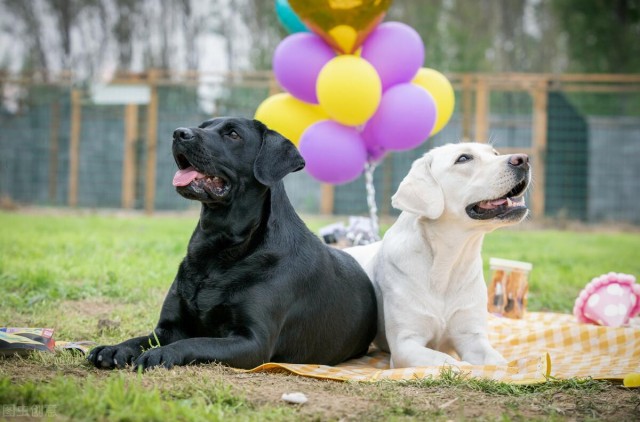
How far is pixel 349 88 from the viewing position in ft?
17.1

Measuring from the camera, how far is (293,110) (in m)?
5.87

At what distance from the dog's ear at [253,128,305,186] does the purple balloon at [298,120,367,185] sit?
2027 mm

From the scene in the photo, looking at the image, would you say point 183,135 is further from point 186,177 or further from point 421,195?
point 421,195

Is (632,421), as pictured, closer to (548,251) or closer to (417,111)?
(417,111)

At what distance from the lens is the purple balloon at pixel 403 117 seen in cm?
541

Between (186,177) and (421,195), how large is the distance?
125 centimetres

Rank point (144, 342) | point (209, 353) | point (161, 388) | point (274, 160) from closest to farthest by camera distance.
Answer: point (161, 388)
point (209, 353)
point (144, 342)
point (274, 160)

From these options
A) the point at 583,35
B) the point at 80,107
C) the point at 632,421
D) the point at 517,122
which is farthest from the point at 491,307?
the point at 583,35

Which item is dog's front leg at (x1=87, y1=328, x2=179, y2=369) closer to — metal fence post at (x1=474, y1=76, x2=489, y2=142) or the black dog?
the black dog

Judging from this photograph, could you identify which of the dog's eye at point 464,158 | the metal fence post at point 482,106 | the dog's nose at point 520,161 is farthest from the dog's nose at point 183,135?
the metal fence post at point 482,106

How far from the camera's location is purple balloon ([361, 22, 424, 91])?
5598 millimetres

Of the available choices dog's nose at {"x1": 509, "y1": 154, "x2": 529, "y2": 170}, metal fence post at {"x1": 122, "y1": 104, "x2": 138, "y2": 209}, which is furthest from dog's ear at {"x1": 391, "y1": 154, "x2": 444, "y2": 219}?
metal fence post at {"x1": 122, "y1": 104, "x2": 138, "y2": 209}

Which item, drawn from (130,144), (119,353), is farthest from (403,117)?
(130,144)

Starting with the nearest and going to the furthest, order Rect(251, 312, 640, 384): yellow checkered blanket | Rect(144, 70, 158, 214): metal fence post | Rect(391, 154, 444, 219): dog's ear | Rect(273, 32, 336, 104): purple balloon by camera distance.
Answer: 1. Rect(251, 312, 640, 384): yellow checkered blanket
2. Rect(391, 154, 444, 219): dog's ear
3. Rect(273, 32, 336, 104): purple balloon
4. Rect(144, 70, 158, 214): metal fence post
